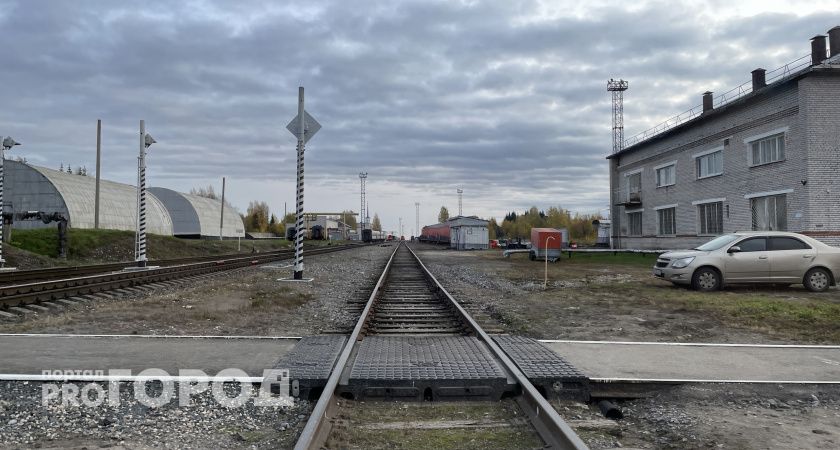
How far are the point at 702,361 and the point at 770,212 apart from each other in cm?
2550

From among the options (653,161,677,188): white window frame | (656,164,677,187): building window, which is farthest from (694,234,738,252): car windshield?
(656,164,677,187): building window

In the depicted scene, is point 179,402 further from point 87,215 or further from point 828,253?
point 87,215

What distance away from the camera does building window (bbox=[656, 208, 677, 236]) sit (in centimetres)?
3838

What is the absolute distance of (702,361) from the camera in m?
6.91

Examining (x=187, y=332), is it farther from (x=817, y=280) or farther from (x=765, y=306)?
(x=817, y=280)

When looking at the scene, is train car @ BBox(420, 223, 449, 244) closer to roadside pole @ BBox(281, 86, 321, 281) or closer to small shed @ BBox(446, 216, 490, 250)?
small shed @ BBox(446, 216, 490, 250)

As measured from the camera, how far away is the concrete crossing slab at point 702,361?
6121 millimetres

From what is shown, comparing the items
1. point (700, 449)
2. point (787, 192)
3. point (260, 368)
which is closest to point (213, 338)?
Result: point (260, 368)

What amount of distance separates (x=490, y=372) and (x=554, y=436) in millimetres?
1677

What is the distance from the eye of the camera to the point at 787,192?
1047 inches

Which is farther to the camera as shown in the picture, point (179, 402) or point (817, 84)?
point (817, 84)

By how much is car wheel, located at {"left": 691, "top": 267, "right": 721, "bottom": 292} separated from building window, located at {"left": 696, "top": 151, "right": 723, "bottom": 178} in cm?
1987

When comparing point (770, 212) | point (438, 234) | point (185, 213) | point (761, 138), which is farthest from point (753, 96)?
point (185, 213)

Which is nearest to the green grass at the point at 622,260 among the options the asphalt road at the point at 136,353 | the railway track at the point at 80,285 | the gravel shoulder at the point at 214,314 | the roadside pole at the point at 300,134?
the roadside pole at the point at 300,134
